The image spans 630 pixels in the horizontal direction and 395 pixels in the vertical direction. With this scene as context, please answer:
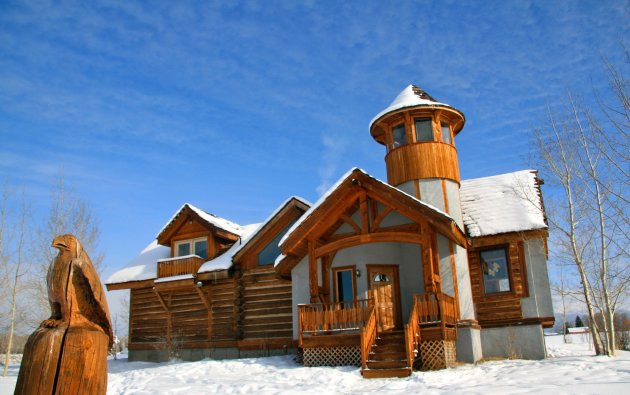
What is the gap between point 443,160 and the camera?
19.8 metres

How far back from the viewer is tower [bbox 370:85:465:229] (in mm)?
19469

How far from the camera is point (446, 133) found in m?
20.5

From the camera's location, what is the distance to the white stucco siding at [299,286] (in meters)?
20.4

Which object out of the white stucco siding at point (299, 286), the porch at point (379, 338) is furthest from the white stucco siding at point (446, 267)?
the white stucco siding at point (299, 286)

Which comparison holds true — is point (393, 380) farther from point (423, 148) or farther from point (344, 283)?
point (423, 148)

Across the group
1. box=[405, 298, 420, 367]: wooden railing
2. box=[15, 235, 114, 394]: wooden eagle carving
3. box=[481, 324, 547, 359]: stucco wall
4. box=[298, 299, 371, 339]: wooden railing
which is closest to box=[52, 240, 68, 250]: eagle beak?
box=[15, 235, 114, 394]: wooden eagle carving

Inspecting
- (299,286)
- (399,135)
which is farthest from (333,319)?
(399,135)

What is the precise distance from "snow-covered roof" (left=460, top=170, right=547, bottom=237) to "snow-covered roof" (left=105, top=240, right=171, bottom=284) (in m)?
14.4

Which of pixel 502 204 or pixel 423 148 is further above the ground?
pixel 423 148

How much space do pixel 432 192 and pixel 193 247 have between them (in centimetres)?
1164

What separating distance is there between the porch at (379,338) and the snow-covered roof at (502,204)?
3426 millimetres

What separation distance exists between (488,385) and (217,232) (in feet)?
49.2

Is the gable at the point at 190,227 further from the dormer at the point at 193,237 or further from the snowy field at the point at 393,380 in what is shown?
the snowy field at the point at 393,380

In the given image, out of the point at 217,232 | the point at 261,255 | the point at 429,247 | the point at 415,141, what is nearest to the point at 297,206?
the point at 261,255
